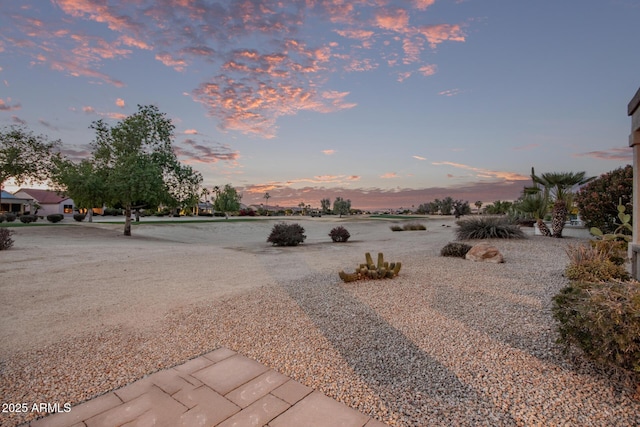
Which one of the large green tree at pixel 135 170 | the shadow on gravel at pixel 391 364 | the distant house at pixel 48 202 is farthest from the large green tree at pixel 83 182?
the distant house at pixel 48 202

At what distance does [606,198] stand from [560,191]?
8.70 ft

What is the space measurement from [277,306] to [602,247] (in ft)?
26.3

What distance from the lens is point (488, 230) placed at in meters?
14.8

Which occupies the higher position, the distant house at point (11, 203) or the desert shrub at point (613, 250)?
the distant house at point (11, 203)

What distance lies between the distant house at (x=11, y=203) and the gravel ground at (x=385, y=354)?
60.9 metres

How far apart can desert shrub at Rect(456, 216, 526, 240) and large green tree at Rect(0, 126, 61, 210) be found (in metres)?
26.7

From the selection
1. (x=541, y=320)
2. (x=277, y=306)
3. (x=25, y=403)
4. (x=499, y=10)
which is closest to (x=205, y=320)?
(x=277, y=306)

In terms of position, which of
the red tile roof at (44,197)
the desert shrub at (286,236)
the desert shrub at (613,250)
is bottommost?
the desert shrub at (286,236)

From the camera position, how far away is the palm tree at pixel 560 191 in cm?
1520

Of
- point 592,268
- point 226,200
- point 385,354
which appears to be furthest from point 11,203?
point 592,268

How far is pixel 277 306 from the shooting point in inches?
213

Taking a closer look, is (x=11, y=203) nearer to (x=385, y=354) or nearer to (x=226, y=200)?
(x=226, y=200)

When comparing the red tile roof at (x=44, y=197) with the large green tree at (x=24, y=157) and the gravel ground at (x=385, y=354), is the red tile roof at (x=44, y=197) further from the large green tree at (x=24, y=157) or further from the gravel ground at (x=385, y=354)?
the gravel ground at (x=385, y=354)

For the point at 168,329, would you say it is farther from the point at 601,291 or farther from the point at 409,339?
the point at 601,291
